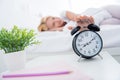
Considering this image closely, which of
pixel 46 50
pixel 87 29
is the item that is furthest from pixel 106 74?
pixel 46 50

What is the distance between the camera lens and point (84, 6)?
7.38 feet

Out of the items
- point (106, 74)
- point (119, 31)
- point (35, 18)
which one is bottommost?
point (106, 74)

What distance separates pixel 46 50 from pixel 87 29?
1.13ft

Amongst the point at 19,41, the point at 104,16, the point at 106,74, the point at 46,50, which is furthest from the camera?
the point at 104,16

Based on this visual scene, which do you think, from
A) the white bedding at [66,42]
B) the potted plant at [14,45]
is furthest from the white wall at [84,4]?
the potted plant at [14,45]

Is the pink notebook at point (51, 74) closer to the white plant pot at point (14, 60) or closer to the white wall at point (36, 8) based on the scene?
the white plant pot at point (14, 60)

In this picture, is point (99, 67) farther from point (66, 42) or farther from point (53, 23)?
point (53, 23)

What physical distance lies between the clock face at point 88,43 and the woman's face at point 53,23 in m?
0.75

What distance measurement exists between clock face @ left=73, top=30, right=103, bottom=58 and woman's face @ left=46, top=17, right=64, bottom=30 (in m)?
0.75

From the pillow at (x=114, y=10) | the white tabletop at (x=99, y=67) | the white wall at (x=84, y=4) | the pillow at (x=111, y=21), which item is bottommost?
the white tabletop at (x=99, y=67)

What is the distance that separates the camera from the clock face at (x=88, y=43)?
967mm

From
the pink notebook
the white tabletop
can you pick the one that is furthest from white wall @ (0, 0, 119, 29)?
the pink notebook

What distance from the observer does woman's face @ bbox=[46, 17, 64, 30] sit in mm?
1702

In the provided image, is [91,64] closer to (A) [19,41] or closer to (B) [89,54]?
(B) [89,54]
